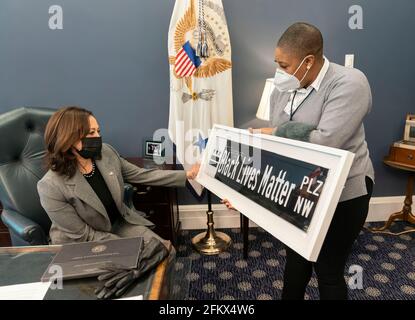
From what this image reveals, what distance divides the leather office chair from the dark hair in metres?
0.33

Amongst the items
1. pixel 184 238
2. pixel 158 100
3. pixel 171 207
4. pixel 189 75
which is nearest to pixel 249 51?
pixel 189 75

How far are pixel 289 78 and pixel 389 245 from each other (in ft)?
6.43

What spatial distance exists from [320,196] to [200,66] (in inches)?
64.9

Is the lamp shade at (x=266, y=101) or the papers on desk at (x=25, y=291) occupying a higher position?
the lamp shade at (x=266, y=101)

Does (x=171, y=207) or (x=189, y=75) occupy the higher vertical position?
(x=189, y=75)

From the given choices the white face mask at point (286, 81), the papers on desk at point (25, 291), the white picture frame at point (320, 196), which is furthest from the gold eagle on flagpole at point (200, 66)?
the papers on desk at point (25, 291)

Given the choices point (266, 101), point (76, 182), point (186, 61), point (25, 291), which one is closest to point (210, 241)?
point (266, 101)

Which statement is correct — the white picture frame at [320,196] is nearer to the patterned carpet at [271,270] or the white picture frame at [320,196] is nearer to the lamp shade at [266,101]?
the patterned carpet at [271,270]

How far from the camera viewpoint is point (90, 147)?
157 centimetres

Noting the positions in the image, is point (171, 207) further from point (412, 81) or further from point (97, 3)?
point (412, 81)

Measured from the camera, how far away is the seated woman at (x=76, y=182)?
4.96ft

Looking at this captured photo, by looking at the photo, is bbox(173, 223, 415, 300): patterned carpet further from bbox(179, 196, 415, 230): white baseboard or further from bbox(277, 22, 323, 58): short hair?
bbox(277, 22, 323, 58): short hair

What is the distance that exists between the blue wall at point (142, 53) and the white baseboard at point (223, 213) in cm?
80

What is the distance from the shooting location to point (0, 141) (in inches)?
68.9
